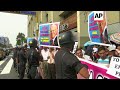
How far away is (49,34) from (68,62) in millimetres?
4617

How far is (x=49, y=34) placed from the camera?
7.79 meters

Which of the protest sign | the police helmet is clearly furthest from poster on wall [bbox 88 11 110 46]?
the police helmet

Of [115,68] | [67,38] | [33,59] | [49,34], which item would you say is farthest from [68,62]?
[49,34]

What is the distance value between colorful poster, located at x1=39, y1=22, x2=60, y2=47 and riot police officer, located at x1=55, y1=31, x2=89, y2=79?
3.95 metres

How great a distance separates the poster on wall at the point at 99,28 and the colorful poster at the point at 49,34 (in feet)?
8.07

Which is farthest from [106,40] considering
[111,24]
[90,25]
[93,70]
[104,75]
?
[111,24]

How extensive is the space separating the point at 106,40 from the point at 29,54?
9.09ft

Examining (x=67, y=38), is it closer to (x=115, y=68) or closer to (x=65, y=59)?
(x=65, y=59)

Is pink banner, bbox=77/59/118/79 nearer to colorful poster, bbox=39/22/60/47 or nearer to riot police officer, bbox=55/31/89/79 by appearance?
riot police officer, bbox=55/31/89/79

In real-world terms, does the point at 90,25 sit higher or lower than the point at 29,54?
higher

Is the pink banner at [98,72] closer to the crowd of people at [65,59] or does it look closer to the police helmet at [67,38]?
the crowd of people at [65,59]

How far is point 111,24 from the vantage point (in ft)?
31.5
